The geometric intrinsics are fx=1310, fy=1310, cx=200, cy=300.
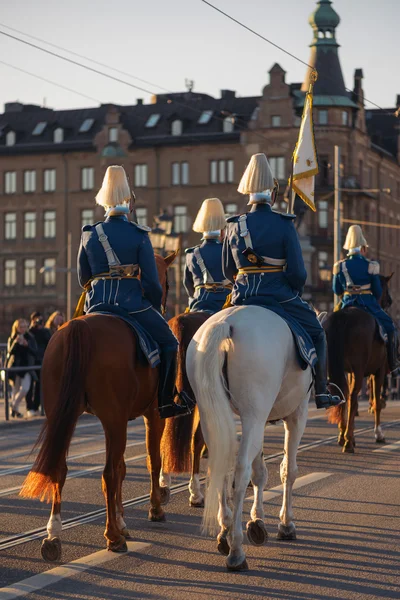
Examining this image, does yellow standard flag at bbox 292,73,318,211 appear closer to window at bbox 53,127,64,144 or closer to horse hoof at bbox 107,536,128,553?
horse hoof at bbox 107,536,128,553

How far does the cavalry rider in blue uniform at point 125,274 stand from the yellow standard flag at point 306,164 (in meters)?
2.75

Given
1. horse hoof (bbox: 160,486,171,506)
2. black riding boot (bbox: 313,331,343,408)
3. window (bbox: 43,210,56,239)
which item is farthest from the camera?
window (bbox: 43,210,56,239)

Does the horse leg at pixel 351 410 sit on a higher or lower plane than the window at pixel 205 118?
lower

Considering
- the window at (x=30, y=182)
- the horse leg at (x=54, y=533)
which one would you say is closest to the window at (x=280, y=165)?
the window at (x=30, y=182)

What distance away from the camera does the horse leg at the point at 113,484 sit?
30.0 ft

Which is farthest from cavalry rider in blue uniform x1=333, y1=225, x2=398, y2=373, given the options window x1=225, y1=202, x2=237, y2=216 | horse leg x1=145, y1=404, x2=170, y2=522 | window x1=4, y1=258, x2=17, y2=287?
window x1=4, y1=258, x2=17, y2=287

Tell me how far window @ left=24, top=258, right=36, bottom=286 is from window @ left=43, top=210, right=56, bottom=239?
2.24m

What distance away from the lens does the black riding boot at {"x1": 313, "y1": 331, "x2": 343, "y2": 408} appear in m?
10.3

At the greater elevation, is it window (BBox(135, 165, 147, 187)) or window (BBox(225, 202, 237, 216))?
window (BBox(135, 165, 147, 187))

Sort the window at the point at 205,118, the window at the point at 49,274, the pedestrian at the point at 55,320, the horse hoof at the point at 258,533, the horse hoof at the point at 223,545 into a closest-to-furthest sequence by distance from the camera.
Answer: the horse hoof at the point at 223,545
the horse hoof at the point at 258,533
the pedestrian at the point at 55,320
the window at the point at 205,118
the window at the point at 49,274

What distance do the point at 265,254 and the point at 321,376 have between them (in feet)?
3.87

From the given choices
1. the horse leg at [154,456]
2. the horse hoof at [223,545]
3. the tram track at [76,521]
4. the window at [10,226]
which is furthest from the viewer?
the window at [10,226]

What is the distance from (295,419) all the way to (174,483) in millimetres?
3685

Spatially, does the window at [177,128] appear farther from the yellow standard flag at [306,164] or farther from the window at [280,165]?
the yellow standard flag at [306,164]
